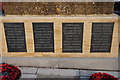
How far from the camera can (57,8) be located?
8.54 m

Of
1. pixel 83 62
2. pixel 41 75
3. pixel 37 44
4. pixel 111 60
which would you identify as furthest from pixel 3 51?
pixel 111 60

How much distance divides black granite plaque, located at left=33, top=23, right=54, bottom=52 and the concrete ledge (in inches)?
27.3

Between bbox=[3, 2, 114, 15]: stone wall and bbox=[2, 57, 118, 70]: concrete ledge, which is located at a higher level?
bbox=[3, 2, 114, 15]: stone wall

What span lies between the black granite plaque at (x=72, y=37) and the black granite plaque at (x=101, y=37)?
2.52 feet

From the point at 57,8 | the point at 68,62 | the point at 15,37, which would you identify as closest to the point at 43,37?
the point at 15,37

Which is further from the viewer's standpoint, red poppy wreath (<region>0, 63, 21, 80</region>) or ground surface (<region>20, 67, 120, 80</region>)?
ground surface (<region>20, 67, 120, 80</region>)

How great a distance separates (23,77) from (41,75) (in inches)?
40.1

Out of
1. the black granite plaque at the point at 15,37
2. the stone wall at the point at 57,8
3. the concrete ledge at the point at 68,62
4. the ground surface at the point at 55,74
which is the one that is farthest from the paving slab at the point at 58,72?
the stone wall at the point at 57,8

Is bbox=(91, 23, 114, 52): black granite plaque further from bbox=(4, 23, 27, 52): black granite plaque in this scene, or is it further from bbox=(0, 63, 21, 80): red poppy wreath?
bbox=(0, 63, 21, 80): red poppy wreath

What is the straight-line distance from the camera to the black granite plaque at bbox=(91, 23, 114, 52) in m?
8.22

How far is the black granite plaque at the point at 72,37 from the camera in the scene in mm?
8336

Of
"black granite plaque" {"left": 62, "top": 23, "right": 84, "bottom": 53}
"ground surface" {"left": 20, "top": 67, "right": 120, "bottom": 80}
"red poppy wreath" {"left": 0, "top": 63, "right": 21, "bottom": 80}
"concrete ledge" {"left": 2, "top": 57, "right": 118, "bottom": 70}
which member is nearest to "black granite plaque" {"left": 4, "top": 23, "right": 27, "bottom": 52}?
"concrete ledge" {"left": 2, "top": 57, "right": 118, "bottom": 70}

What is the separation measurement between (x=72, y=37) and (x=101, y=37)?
1709 mm

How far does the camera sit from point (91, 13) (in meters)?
8.50
